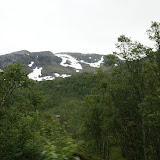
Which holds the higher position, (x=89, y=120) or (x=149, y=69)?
(x=149, y=69)

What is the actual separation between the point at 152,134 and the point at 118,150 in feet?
65.3

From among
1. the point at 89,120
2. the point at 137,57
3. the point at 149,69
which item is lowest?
the point at 89,120

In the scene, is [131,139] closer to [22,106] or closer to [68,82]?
[22,106]

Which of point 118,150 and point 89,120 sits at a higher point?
point 89,120

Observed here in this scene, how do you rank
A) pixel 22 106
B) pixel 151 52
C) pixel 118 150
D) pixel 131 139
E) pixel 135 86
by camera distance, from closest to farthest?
pixel 22 106 < pixel 151 52 < pixel 135 86 < pixel 131 139 < pixel 118 150

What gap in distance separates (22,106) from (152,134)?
52.2 ft

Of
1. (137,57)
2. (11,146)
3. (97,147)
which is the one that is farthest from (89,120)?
(11,146)

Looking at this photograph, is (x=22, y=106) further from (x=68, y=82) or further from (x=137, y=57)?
(x=68, y=82)

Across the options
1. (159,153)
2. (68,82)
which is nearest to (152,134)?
(159,153)

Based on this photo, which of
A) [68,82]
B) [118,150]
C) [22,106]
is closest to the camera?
[22,106]

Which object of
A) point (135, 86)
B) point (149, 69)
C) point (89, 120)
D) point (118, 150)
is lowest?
point (118, 150)

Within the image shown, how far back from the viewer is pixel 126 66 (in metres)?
21.7

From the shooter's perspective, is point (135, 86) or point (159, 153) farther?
point (159, 153)

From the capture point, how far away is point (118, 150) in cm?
3872
